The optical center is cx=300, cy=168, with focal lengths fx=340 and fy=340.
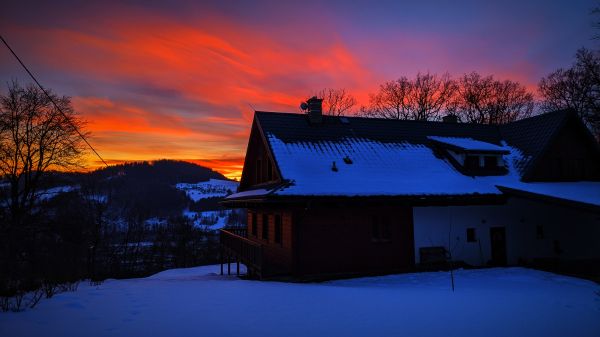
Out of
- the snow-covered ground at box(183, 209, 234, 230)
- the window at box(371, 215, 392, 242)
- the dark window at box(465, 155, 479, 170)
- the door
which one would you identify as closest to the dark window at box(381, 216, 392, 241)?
the window at box(371, 215, 392, 242)

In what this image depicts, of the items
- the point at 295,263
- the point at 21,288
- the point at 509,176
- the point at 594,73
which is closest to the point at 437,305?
the point at 295,263

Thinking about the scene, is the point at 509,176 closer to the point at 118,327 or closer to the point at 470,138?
the point at 470,138

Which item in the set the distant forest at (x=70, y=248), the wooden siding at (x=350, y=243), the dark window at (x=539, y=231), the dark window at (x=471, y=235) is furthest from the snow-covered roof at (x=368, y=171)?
the distant forest at (x=70, y=248)

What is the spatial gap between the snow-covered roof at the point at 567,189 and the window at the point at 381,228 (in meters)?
6.05

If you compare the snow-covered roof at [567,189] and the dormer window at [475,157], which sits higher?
the dormer window at [475,157]

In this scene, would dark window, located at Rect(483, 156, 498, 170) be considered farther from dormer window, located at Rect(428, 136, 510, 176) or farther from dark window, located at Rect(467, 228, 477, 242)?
dark window, located at Rect(467, 228, 477, 242)

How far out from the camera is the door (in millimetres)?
15523

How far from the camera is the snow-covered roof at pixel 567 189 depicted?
523 inches

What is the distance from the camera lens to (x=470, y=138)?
20062mm

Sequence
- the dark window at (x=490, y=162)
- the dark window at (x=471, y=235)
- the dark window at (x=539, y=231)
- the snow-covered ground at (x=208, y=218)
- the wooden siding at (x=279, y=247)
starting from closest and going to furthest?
the wooden siding at (x=279, y=247), the dark window at (x=471, y=235), the dark window at (x=539, y=231), the dark window at (x=490, y=162), the snow-covered ground at (x=208, y=218)

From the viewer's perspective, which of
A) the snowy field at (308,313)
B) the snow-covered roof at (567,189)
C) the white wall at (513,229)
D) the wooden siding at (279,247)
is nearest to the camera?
the snowy field at (308,313)

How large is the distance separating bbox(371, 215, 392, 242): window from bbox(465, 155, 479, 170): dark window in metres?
6.47

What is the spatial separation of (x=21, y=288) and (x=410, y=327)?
8604 mm

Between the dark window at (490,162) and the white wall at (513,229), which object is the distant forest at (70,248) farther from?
the dark window at (490,162)
